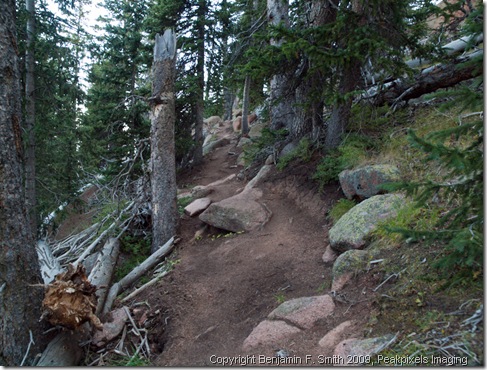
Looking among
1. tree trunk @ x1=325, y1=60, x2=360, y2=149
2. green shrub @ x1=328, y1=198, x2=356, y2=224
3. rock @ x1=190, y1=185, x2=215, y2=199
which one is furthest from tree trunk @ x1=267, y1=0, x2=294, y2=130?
green shrub @ x1=328, y1=198, x2=356, y2=224

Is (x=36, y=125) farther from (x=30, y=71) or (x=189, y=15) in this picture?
(x=189, y=15)

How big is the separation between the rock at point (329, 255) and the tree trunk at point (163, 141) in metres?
4.07

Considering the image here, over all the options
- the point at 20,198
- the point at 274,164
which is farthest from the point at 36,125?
the point at 274,164

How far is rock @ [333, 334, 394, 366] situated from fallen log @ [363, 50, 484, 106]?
573cm

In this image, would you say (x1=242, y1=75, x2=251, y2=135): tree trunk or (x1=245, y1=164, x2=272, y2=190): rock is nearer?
(x1=245, y1=164, x2=272, y2=190): rock

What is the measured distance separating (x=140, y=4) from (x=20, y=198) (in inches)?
510

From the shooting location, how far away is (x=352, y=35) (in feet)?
21.3

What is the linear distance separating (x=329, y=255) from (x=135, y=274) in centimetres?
428

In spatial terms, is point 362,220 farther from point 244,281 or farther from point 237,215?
point 237,215

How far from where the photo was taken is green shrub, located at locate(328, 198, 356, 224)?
20.9ft

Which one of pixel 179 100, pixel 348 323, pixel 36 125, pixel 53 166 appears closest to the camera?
pixel 348 323

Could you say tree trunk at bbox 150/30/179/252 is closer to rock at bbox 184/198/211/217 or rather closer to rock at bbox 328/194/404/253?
rock at bbox 184/198/211/217

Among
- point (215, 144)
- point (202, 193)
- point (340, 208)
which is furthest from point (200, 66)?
point (340, 208)

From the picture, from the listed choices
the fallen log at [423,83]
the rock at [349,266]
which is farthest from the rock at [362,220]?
the fallen log at [423,83]
